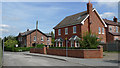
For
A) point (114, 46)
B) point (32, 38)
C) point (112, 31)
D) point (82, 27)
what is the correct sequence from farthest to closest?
point (32, 38) < point (112, 31) < point (82, 27) < point (114, 46)

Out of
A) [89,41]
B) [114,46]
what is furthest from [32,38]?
[89,41]

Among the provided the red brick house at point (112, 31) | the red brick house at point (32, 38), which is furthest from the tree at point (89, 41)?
the red brick house at point (32, 38)

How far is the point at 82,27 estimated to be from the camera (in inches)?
1185

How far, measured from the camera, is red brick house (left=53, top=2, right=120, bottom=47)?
30.4 meters

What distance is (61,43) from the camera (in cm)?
3516

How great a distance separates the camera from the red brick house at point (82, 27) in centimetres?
3036

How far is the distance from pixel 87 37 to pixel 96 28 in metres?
13.5

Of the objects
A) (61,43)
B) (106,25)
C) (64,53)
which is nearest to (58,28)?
(61,43)

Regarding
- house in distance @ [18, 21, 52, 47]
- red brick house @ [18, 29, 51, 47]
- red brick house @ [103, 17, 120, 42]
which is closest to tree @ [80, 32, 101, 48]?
red brick house @ [103, 17, 120, 42]

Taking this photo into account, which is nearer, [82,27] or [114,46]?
[114,46]

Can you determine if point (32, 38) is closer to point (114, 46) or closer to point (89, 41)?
point (114, 46)

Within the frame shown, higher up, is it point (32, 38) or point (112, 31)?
point (112, 31)

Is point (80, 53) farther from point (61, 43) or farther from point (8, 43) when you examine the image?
point (8, 43)

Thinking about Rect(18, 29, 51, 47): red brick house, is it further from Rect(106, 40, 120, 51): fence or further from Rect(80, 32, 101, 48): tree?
Rect(80, 32, 101, 48): tree
